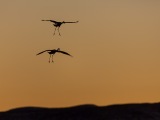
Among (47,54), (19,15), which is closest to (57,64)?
(47,54)

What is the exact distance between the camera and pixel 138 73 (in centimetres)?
222

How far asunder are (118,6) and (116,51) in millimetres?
320

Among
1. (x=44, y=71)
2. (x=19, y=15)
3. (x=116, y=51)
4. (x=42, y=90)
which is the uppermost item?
(x=19, y=15)

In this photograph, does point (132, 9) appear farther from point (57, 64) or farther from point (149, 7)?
point (57, 64)

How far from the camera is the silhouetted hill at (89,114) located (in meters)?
1.25

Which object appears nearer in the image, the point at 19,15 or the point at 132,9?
the point at 19,15

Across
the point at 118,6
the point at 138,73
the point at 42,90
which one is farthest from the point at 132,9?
the point at 42,90

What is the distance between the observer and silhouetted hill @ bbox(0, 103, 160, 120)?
125 centimetres

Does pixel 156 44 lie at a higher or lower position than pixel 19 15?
lower

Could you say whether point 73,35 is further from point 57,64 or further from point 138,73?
point 138,73

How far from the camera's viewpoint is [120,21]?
2.23 meters

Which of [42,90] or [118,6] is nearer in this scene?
[42,90]

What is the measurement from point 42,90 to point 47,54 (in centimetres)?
24

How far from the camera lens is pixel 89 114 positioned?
1279mm
